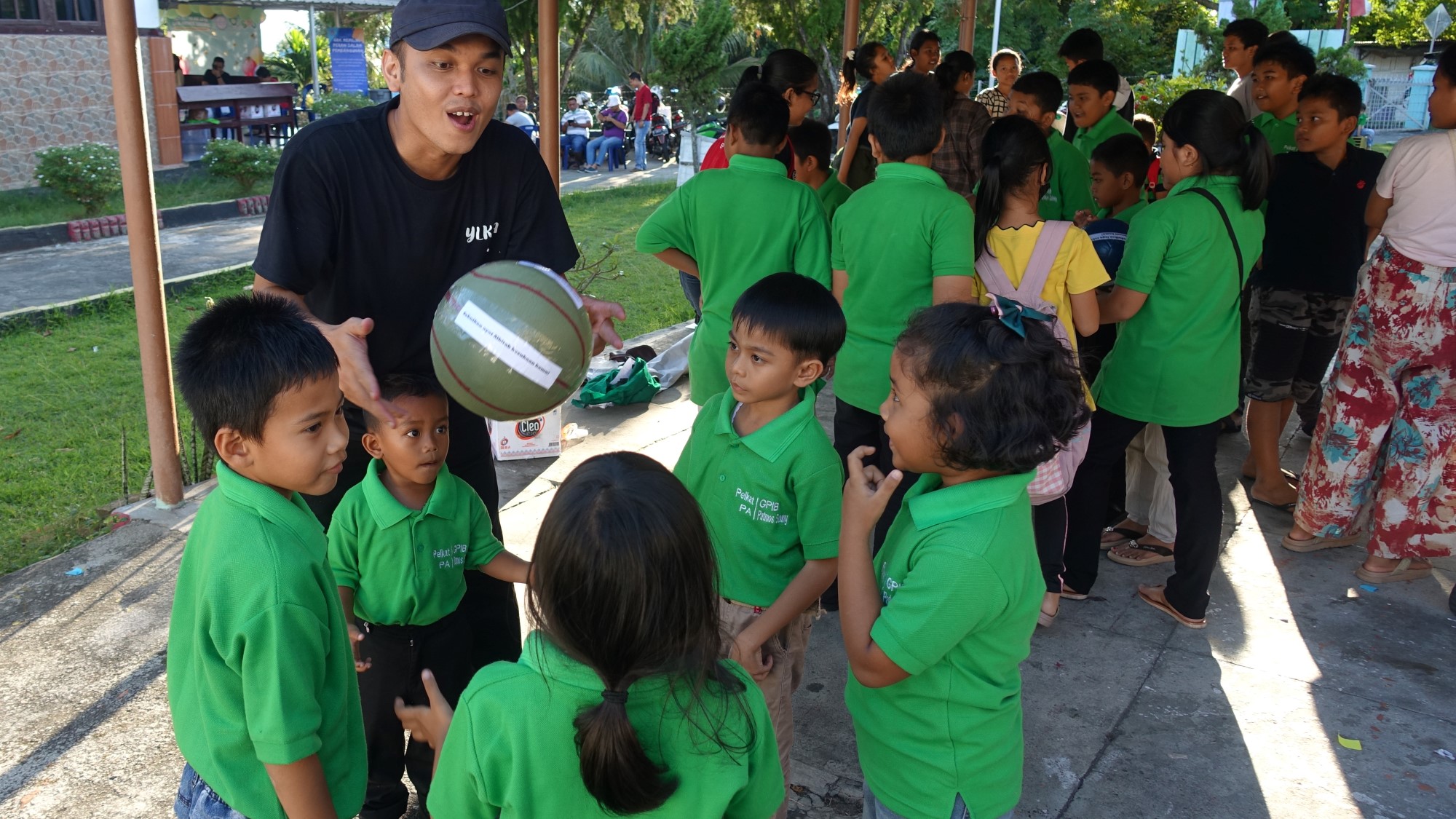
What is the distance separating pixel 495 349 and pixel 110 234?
12159 millimetres

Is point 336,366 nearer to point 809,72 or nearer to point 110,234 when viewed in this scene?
point 809,72

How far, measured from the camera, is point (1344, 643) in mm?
3844

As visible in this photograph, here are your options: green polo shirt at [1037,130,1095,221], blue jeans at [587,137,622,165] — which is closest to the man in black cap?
green polo shirt at [1037,130,1095,221]

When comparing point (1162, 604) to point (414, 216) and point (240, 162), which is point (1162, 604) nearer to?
point (414, 216)

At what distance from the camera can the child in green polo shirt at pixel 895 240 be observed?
3488mm

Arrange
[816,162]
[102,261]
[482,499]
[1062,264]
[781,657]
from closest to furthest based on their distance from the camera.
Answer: [781,657] < [482,499] < [1062,264] < [816,162] < [102,261]

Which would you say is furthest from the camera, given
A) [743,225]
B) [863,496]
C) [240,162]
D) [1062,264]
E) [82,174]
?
[240,162]

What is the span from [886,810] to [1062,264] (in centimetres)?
200

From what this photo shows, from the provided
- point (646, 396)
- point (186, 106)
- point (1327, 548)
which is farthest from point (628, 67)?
point (1327, 548)

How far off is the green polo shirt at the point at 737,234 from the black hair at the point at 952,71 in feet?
8.46

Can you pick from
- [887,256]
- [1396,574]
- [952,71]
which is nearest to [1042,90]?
[952,71]

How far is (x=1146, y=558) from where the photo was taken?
4.49 m

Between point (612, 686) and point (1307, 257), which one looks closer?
point (612, 686)

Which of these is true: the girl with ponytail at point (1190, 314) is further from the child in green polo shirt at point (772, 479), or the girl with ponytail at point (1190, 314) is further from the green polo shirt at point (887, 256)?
the child in green polo shirt at point (772, 479)
